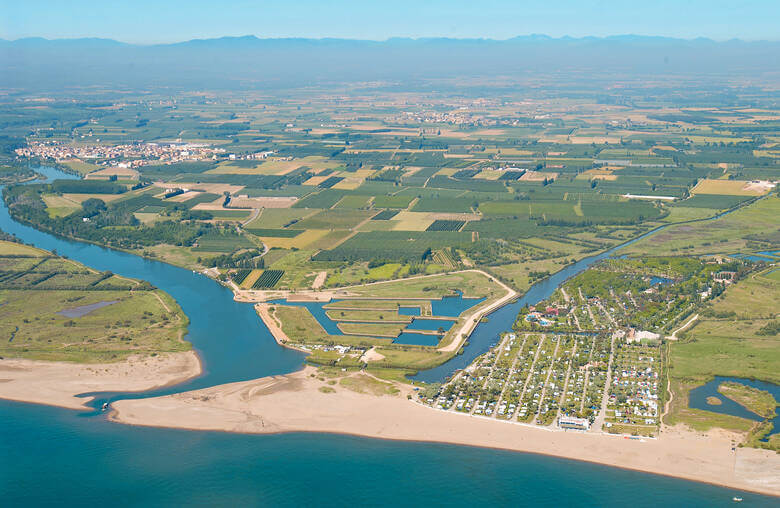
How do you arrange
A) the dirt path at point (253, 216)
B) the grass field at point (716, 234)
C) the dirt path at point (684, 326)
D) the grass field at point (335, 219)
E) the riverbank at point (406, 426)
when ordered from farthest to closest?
the dirt path at point (253, 216) < the grass field at point (335, 219) < the grass field at point (716, 234) < the dirt path at point (684, 326) < the riverbank at point (406, 426)

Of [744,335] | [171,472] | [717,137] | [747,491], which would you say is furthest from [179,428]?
[717,137]

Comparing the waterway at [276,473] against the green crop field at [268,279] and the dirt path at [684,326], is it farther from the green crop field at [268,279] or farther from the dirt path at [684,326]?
the green crop field at [268,279]

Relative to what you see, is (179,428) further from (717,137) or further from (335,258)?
(717,137)

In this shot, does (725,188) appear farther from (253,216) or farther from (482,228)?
(253,216)

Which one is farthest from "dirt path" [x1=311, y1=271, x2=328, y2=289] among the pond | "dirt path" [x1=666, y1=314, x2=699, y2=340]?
"dirt path" [x1=666, y1=314, x2=699, y2=340]

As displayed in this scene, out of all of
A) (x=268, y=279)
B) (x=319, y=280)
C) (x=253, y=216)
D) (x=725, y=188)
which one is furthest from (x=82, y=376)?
(x=725, y=188)

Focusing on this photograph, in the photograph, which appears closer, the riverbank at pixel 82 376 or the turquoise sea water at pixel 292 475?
the turquoise sea water at pixel 292 475

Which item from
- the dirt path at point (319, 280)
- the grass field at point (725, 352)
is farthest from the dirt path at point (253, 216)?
the grass field at point (725, 352)
